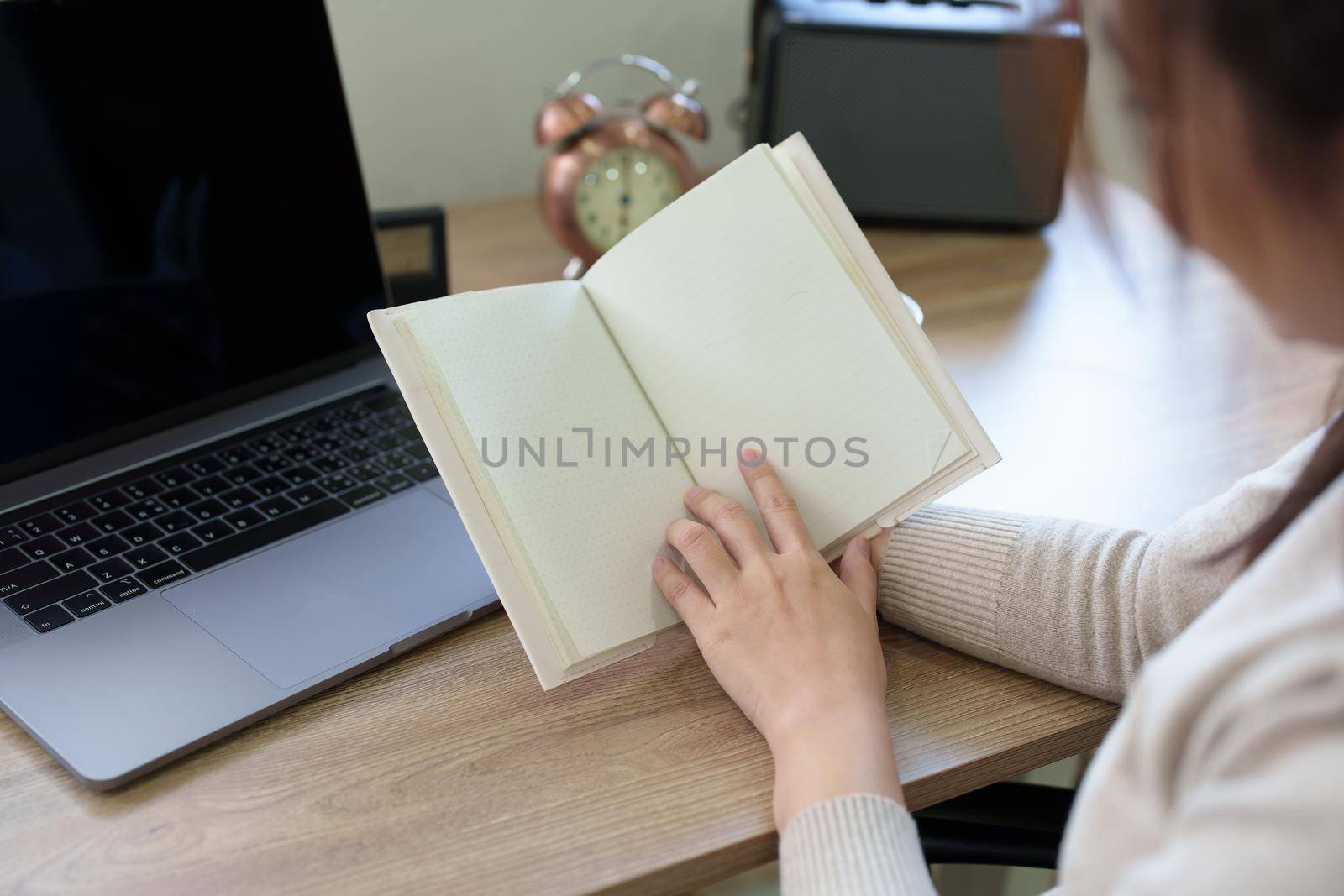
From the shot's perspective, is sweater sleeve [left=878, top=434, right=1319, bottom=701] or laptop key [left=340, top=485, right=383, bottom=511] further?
laptop key [left=340, top=485, right=383, bottom=511]

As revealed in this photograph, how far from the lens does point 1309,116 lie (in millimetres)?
355

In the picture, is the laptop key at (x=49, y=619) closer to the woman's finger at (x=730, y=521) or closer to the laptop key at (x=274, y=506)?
the laptop key at (x=274, y=506)

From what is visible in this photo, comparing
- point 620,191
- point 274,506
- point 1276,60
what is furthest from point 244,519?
point 1276,60

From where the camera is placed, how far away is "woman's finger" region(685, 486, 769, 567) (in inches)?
24.3

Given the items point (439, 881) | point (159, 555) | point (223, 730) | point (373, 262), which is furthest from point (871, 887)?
point (373, 262)

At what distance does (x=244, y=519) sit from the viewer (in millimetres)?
706

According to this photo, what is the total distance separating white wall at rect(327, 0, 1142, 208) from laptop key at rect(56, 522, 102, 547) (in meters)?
0.59

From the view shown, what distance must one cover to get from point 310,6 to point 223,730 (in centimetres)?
53

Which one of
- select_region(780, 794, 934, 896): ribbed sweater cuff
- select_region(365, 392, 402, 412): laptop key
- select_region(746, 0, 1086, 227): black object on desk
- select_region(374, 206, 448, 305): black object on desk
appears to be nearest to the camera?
select_region(780, 794, 934, 896): ribbed sweater cuff

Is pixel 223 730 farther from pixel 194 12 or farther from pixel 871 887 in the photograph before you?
pixel 194 12

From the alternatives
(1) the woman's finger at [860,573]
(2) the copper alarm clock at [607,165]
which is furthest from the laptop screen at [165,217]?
(1) the woman's finger at [860,573]

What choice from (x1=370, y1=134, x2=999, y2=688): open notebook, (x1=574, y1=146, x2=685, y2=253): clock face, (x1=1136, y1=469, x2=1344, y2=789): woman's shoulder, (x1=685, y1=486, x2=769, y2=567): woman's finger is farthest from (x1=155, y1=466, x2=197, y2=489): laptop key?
(x1=1136, y1=469, x2=1344, y2=789): woman's shoulder

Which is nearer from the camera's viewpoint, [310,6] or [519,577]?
[519,577]

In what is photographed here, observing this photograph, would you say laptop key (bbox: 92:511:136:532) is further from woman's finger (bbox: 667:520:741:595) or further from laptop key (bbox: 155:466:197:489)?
woman's finger (bbox: 667:520:741:595)
